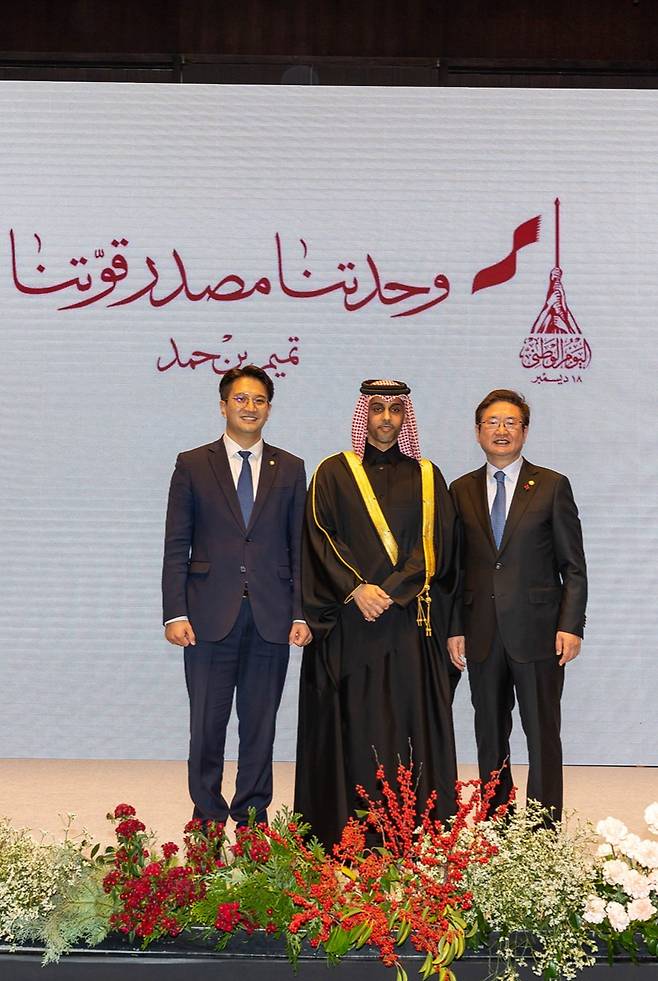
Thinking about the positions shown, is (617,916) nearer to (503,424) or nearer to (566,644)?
(566,644)

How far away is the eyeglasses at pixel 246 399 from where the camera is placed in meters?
4.04

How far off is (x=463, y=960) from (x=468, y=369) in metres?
3.76

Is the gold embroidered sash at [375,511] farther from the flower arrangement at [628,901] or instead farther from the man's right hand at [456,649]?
the flower arrangement at [628,901]

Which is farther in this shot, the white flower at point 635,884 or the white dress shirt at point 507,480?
the white dress shirt at point 507,480

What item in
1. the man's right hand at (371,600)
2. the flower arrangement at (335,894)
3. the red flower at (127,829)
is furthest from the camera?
the man's right hand at (371,600)

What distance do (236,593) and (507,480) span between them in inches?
38.8

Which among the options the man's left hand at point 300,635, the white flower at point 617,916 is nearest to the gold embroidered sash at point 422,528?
the man's left hand at point 300,635

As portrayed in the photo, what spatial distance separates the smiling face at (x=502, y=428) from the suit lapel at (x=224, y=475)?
86 cm

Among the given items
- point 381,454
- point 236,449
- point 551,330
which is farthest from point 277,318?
point 381,454

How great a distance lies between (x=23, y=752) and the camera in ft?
18.8

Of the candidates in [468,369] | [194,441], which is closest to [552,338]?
[468,369]

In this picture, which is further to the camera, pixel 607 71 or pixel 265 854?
pixel 607 71

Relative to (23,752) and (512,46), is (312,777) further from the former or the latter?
(512,46)

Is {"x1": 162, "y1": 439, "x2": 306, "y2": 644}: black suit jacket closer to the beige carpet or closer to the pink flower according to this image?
the beige carpet
